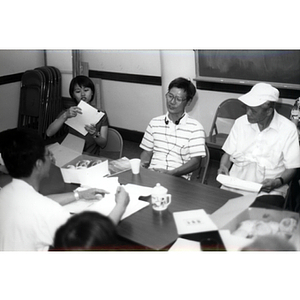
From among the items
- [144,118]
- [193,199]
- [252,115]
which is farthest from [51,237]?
[144,118]

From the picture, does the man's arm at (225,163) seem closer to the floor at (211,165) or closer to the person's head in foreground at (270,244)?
the floor at (211,165)

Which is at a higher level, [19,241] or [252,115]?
[252,115]

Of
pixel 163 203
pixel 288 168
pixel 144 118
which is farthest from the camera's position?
pixel 144 118

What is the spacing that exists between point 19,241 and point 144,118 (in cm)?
235

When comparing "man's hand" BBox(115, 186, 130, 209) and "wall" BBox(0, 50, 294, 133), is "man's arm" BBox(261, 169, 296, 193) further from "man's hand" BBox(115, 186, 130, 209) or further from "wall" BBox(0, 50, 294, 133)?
"wall" BBox(0, 50, 294, 133)

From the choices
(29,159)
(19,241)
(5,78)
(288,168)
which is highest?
(5,78)

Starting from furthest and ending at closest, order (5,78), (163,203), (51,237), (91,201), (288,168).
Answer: (5,78), (288,168), (91,201), (163,203), (51,237)

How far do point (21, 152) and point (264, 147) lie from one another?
4.61 ft

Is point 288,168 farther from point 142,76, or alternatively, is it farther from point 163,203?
point 142,76

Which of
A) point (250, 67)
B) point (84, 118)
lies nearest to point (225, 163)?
point (84, 118)

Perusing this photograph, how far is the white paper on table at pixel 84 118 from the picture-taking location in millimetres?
2447

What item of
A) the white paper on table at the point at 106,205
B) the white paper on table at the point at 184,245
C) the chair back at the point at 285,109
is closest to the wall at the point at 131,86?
the chair back at the point at 285,109

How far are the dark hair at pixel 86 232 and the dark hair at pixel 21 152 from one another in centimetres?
39

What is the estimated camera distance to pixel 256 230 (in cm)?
158
